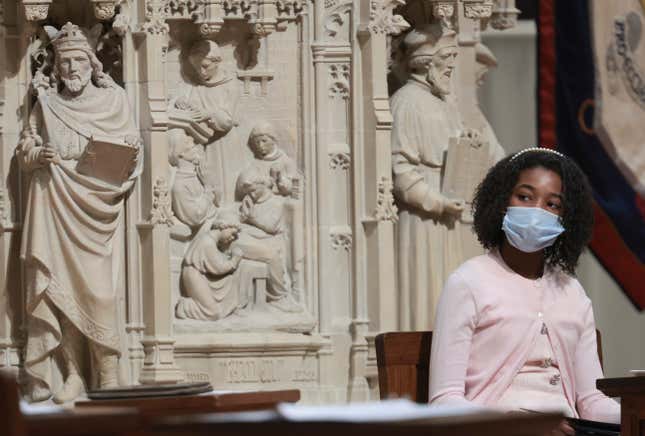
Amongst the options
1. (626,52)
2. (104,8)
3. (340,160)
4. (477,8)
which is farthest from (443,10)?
(626,52)

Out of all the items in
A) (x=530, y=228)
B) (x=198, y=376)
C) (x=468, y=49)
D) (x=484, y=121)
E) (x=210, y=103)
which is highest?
(x=468, y=49)

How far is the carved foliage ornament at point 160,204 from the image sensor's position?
9719 mm

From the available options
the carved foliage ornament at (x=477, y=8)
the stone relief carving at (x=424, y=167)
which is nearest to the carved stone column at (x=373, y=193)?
the stone relief carving at (x=424, y=167)

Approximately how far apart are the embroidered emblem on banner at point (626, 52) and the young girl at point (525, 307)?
6845mm

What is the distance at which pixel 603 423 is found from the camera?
581 centimetres

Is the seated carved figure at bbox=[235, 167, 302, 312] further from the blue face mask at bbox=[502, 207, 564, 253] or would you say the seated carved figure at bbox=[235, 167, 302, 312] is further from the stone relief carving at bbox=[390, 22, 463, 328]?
the blue face mask at bbox=[502, 207, 564, 253]

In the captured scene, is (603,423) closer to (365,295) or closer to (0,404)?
(0,404)

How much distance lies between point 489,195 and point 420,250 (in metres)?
4.20

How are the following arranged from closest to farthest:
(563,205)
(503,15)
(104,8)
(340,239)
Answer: (563,205) < (104,8) < (340,239) < (503,15)

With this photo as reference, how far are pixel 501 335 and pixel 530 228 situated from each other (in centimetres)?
36

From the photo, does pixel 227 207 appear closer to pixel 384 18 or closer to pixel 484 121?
pixel 384 18

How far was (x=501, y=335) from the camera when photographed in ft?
19.6

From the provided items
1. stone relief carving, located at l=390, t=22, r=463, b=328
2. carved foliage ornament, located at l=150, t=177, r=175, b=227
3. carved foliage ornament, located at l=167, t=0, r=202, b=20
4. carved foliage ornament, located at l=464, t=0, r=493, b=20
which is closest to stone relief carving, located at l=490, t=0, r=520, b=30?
carved foliage ornament, located at l=464, t=0, r=493, b=20

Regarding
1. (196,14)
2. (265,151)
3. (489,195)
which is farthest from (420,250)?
(489,195)
